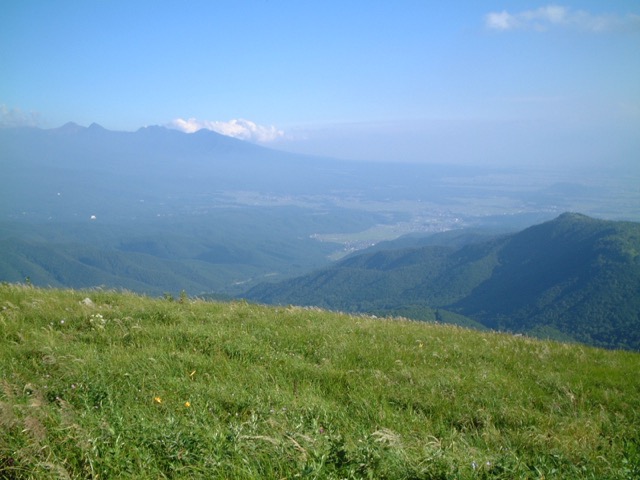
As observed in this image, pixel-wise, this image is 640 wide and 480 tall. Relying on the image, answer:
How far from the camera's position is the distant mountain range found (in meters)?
116

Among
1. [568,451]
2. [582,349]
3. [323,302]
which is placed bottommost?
[323,302]

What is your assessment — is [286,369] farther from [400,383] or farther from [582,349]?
[582,349]

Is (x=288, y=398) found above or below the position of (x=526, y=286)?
above

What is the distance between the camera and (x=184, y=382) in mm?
5195

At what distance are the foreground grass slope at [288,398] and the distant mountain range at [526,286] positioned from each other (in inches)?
3533

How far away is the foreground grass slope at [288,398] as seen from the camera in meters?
3.24

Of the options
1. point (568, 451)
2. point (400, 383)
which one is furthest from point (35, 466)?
point (568, 451)

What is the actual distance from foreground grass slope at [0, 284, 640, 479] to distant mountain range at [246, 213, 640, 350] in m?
89.7

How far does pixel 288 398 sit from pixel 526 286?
569 feet

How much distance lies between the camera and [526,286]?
157 meters

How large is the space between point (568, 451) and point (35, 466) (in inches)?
186

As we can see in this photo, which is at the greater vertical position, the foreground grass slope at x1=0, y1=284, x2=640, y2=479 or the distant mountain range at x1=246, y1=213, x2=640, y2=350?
the foreground grass slope at x1=0, y1=284, x2=640, y2=479

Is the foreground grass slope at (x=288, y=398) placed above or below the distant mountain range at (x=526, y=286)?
above

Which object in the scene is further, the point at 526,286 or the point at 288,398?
the point at 526,286
